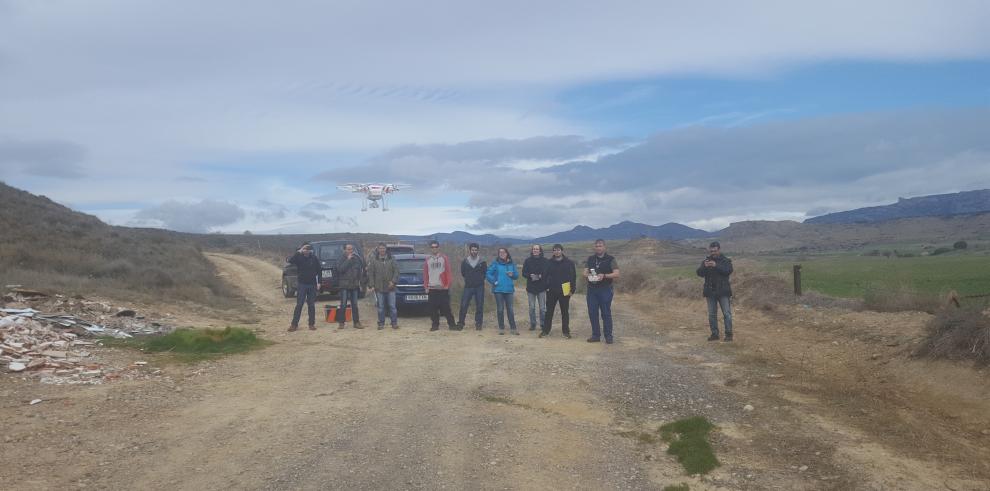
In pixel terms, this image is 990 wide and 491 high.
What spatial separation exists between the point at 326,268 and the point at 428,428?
1463 cm

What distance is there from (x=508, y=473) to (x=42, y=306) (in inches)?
443

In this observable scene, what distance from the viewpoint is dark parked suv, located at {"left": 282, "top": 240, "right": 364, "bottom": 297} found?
2025 centimetres

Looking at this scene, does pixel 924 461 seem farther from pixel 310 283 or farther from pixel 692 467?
pixel 310 283

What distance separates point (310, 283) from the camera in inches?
542

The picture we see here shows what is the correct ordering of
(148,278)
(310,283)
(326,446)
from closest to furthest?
(326,446) < (310,283) < (148,278)

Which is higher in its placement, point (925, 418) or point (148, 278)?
point (148, 278)

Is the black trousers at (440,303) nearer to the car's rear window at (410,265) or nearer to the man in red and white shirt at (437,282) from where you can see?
the man in red and white shirt at (437,282)

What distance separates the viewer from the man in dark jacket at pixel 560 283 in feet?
A: 41.8

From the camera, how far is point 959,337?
26.6ft

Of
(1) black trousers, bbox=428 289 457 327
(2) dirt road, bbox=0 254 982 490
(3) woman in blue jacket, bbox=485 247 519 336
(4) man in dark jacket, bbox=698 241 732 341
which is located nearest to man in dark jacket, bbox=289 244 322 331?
(1) black trousers, bbox=428 289 457 327

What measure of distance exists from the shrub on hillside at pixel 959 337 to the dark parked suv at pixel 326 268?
14.1 m

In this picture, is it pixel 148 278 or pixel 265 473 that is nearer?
pixel 265 473

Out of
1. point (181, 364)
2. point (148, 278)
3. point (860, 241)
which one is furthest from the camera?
point (860, 241)

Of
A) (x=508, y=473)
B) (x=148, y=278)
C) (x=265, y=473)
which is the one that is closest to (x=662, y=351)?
(x=508, y=473)
